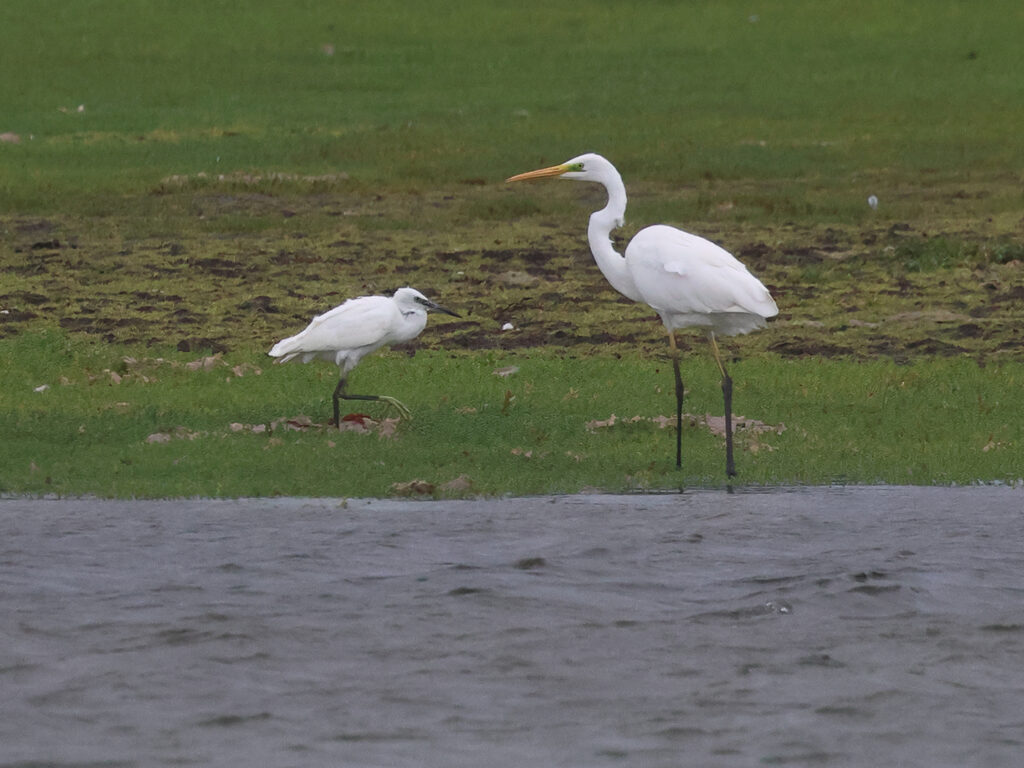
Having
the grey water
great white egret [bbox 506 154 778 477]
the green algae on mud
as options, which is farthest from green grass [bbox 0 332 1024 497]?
great white egret [bbox 506 154 778 477]

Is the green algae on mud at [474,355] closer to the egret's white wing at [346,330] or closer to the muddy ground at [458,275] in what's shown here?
the muddy ground at [458,275]

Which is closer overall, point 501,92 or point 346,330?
point 346,330

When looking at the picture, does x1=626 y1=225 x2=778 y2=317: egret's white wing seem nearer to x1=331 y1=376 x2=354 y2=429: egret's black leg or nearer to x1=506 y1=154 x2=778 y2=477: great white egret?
x1=506 y1=154 x2=778 y2=477: great white egret

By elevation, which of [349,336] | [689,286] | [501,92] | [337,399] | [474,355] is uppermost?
[501,92]

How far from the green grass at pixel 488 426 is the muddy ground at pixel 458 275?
4.49ft

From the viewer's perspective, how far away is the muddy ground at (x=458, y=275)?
1714 cm

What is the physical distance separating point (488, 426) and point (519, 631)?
14.8ft

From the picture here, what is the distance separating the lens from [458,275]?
66.4 feet

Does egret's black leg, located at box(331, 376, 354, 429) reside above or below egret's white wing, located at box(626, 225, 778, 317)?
below

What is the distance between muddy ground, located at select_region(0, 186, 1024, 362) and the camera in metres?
17.1

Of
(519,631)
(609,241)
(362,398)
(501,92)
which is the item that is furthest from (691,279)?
(501,92)

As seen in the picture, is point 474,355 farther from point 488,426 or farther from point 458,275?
point 458,275

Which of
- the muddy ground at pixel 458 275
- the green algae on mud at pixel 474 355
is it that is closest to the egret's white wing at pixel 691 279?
the green algae on mud at pixel 474 355

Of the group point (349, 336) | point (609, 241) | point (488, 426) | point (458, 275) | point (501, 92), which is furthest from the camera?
point (501, 92)
